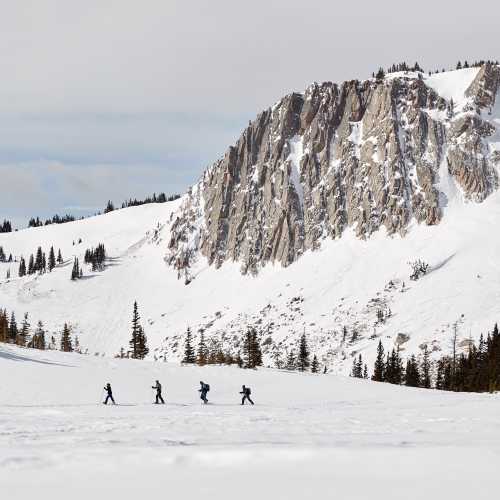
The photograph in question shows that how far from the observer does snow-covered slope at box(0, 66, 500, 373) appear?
320 ft

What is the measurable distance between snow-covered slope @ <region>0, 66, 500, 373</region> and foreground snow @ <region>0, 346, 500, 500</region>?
69.2 metres

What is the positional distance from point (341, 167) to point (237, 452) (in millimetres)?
150258

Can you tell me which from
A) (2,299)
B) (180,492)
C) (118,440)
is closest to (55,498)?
(180,492)

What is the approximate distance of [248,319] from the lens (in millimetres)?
120812

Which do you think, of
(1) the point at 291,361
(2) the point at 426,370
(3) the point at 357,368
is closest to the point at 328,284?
(1) the point at 291,361

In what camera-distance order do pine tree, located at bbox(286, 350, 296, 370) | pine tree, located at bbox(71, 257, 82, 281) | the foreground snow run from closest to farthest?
the foreground snow
pine tree, located at bbox(286, 350, 296, 370)
pine tree, located at bbox(71, 257, 82, 281)

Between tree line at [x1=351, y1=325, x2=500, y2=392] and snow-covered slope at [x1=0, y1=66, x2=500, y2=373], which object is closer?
tree line at [x1=351, y1=325, x2=500, y2=392]

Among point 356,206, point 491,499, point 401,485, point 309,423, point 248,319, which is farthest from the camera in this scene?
point 356,206

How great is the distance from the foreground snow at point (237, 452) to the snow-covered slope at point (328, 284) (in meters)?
69.2

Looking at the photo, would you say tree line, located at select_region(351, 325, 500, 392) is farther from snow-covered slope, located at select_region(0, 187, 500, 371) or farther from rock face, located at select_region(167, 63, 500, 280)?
rock face, located at select_region(167, 63, 500, 280)

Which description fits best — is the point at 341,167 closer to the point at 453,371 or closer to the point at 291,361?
the point at 291,361

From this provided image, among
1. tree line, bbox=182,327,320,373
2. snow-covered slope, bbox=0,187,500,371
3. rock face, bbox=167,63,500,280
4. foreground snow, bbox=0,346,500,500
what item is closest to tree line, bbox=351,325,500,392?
snow-covered slope, bbox=0,187,500,371

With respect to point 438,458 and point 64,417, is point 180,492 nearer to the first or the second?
point 438,458

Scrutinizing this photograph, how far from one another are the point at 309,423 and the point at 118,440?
25.4 feet
